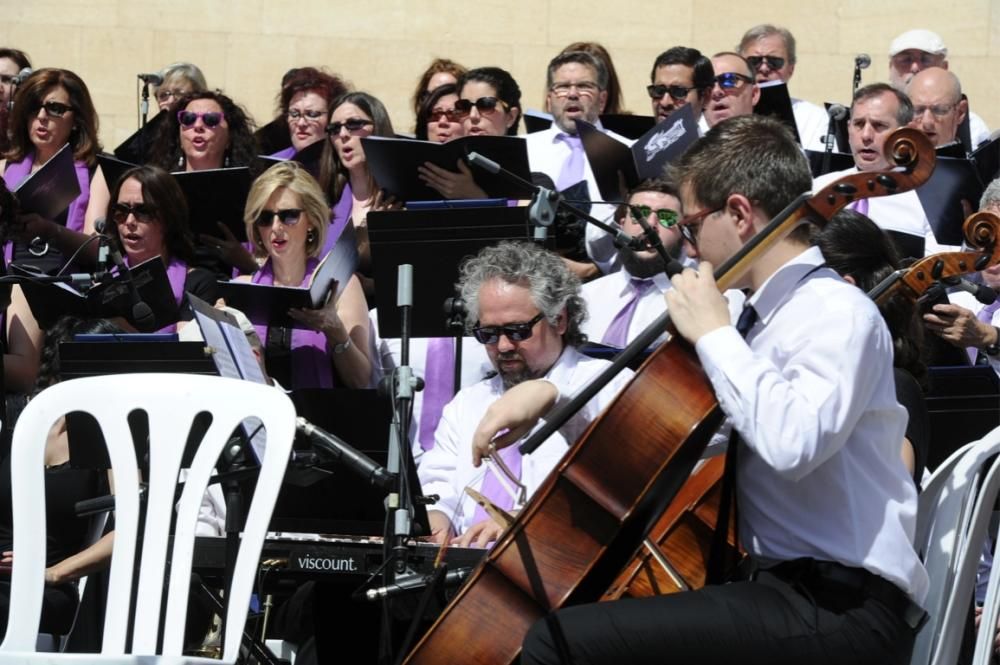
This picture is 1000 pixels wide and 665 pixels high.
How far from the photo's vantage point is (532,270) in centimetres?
559

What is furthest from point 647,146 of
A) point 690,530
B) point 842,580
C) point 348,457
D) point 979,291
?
point 842,580

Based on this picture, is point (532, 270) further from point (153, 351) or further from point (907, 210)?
point (907, 210)

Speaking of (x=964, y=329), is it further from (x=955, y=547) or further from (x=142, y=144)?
(x=142, y=144)

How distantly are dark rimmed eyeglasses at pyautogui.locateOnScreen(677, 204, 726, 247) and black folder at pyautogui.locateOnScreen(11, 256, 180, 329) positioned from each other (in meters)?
3.05

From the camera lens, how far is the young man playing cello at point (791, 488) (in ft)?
11.3

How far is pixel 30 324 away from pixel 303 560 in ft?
9.35

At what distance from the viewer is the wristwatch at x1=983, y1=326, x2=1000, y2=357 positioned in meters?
5.98

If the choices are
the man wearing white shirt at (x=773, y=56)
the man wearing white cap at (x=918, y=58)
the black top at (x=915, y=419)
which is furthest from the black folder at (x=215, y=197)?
the man wearing white cap at (x=918, y=58)

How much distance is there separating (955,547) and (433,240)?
2459mm

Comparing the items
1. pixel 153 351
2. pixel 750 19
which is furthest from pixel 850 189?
pixel 750 19

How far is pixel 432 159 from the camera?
21.9 ft

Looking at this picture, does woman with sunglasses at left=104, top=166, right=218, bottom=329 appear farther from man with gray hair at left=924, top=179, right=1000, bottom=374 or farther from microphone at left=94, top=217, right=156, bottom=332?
man with gray hair at left=924, top=179, right=1000, bottom=374

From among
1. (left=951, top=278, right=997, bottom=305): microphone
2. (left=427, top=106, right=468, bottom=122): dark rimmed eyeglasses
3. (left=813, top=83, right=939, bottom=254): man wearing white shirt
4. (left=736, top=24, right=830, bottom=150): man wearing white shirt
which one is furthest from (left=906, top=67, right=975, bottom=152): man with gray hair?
(left=951, top=278, right=997, bottom=305): microphone

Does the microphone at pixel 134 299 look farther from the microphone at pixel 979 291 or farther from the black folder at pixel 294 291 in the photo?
the microphone at pixel 979 291
